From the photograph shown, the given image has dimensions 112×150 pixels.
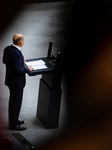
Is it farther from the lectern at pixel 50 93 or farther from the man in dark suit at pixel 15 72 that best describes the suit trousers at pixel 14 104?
the lectern at pixel 50 93

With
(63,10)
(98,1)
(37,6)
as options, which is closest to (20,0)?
(37,6)

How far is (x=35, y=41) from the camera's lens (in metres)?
8.97

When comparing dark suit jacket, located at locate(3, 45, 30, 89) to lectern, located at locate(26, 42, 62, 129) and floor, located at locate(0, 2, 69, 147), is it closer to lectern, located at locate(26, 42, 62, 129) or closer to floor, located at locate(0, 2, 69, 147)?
lectern, located at locate(26, 42, 62, 129)

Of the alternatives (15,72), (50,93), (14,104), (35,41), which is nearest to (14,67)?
(15,72)

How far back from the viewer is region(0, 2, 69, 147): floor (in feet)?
20.0

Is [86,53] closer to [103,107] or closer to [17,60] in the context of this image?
[103,107]

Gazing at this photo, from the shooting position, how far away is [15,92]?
576 cm

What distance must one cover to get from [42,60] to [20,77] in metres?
0.54

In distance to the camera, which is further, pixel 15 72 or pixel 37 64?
pixel 37 64

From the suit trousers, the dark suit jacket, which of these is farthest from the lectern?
the suit trousers

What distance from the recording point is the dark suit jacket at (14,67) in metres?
5.50

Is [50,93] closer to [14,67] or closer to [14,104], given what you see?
[14,104]

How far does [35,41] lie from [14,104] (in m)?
3.37

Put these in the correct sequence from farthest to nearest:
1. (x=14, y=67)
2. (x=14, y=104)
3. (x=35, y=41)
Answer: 1. (x=35, y=41)
2. (x=14, y=104)
3. (x=14, y=67)
